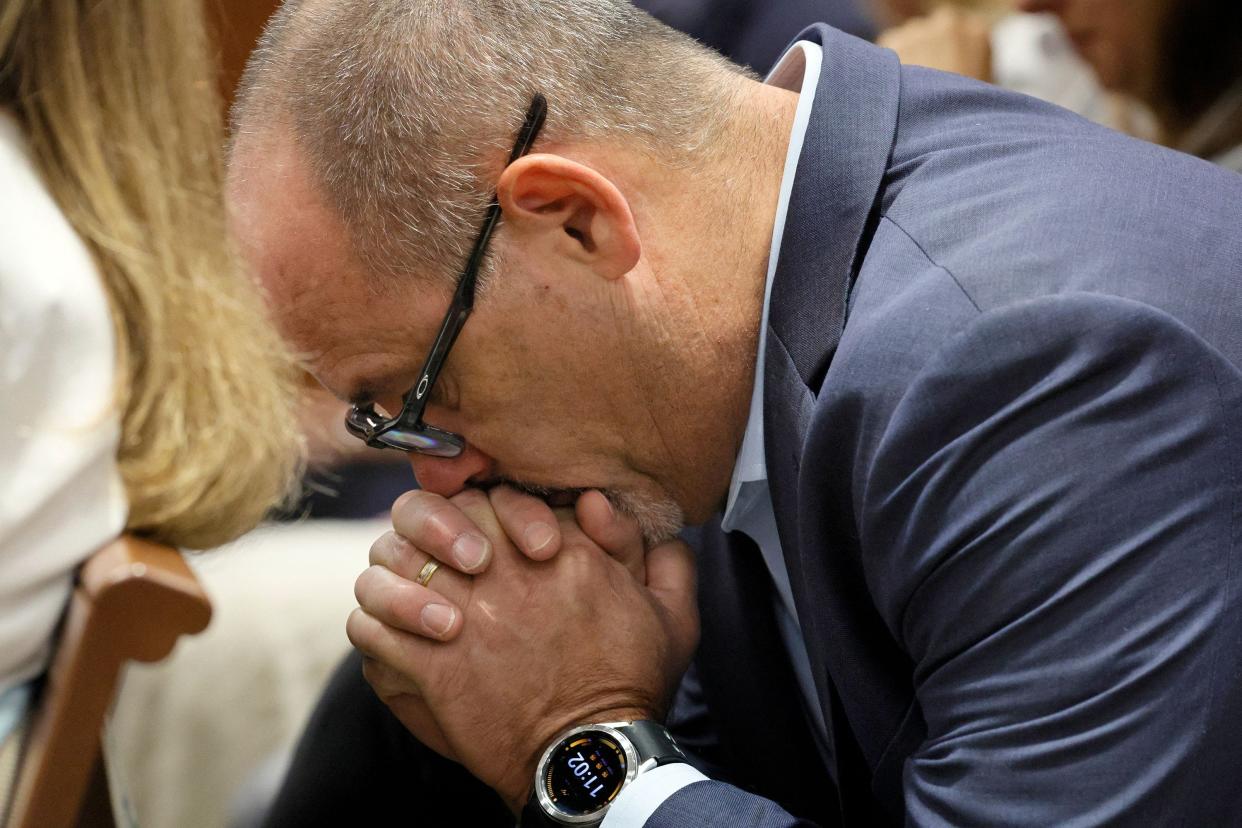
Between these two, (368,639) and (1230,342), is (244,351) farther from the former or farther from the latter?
(1230,342)

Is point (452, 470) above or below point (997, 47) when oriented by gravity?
below

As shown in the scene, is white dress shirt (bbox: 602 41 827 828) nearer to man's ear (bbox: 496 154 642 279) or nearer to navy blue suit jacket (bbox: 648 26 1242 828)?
navy blue suit jacket (bbox: 648 26 1242 828)

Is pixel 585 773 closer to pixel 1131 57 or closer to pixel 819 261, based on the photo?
pixel 819 261

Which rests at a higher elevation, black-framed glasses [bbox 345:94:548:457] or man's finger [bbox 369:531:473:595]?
black-framed glasses [bbox 345:94:548:457]

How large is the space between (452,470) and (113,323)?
336mm

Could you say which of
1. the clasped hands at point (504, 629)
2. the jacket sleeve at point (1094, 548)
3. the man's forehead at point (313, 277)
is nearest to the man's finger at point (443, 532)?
the clasped hands at point (504, 629)

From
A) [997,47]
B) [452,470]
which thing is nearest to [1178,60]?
[997,47]

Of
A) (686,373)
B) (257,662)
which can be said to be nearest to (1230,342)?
(686,373)

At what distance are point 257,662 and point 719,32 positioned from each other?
3.95 feet

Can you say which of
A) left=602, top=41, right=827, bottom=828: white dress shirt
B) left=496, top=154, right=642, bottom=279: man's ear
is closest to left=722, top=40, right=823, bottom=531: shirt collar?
left=602, top=41, right=827, bottom=828: white dress shirt

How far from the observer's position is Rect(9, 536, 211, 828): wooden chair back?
3.07 ft

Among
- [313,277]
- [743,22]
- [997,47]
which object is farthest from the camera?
[997,47]

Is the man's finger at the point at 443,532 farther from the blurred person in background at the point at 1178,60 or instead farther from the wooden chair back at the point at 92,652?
the blurred person in background at the point at 1178,60

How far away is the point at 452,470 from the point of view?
1.26m
